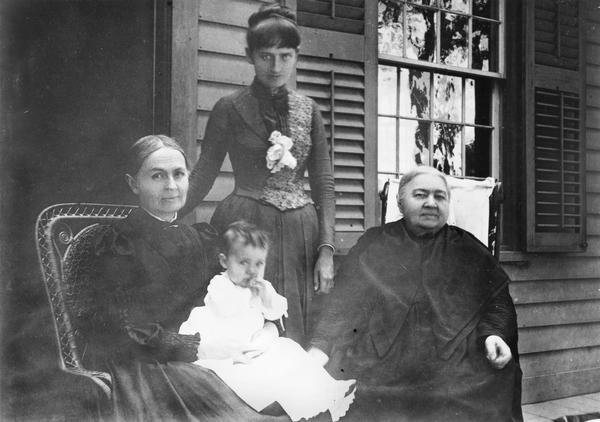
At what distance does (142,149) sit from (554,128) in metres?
2.63

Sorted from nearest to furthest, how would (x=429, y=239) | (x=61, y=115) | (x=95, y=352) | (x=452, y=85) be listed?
1. (x=95, y=352)
2. (x=61, y=115)
3. (x=429, y=239)
4. (x=452, y=85)

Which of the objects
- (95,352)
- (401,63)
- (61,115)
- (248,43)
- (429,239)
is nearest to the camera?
(95,352)

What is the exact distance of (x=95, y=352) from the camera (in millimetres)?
2381

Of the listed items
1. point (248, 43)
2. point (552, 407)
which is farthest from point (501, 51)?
point (552, 407)

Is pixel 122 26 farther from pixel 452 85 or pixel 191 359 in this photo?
pixel 452 85

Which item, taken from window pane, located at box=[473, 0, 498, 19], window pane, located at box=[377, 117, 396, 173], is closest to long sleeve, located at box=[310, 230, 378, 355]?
window pane, located at box=[377, 117, 396, 173]

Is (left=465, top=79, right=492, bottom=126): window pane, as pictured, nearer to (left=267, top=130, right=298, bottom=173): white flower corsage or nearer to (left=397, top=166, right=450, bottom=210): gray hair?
(left=397, top=166, right=450, bottom=210): gray hair

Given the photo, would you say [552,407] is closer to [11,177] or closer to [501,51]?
[501,51]

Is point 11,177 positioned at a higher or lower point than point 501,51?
lower

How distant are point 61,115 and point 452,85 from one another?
2.29m

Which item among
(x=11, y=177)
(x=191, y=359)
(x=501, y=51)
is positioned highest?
(x=501, y=51)

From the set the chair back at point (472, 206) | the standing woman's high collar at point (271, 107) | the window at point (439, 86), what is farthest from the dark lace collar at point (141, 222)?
the window at point (439, 86)

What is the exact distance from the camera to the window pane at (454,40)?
3.76m

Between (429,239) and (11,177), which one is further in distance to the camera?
(429,239)
